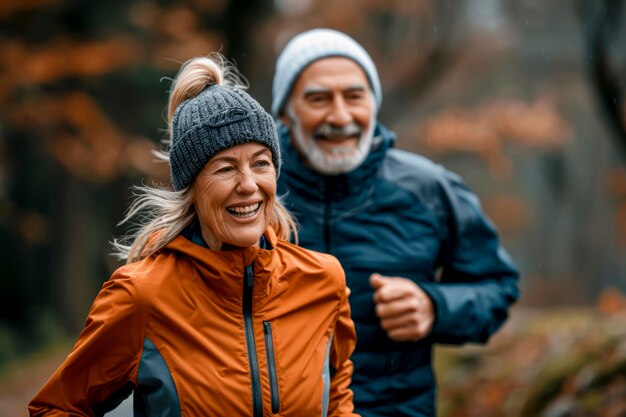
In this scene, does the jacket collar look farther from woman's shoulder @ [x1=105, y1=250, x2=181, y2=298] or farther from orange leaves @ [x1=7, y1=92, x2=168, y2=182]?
orange leaves @ [x1=7, y1=92, x2=168, y2=182]

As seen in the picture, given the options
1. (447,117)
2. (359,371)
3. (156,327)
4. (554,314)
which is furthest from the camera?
(447,117)

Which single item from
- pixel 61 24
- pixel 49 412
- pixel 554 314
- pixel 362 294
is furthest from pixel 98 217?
pixel 49 412

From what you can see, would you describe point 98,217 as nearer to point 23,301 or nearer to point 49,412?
point 23,301

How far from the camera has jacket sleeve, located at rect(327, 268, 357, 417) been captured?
118 inches

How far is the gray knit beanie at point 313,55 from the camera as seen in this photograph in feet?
13.0

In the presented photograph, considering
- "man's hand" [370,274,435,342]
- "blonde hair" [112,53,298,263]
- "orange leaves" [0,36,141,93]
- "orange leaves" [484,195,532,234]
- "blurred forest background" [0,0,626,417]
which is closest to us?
"blonde hair" [112,53,298,263]

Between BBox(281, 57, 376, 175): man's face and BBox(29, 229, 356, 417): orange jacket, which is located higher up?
BBox(281, 57, 376, 175): man's face

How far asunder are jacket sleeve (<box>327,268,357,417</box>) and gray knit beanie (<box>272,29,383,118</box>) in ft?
4.21

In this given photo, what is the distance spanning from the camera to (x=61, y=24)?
11969mm

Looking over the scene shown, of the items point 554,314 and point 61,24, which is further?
point 61,24

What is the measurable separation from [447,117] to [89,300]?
6253mm

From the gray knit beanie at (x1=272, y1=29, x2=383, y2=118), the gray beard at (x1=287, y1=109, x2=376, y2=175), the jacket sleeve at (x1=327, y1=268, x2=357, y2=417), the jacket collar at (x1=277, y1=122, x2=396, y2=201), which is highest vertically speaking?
the gray knit beanie at (x1=272, y1=29, x2=383, y2=118)

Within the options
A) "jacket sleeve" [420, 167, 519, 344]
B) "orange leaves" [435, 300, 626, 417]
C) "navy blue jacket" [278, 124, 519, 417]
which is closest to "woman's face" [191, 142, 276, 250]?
"navy blue jacket" [278, 124, 519, 417]

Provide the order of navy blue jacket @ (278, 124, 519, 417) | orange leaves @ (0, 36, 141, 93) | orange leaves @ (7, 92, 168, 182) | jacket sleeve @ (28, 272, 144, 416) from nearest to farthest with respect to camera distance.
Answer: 1. jacket sleeve @ (28, 272, 144, 416)
2. navy blue jacket @ (278, 124, 519, 417)
3. orange leaves @ (0, 36, 141, 93)
4. orange leaves @ (7, 92, 168, 182)
